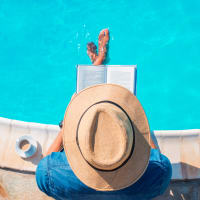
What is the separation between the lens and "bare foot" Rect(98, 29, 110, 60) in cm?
551

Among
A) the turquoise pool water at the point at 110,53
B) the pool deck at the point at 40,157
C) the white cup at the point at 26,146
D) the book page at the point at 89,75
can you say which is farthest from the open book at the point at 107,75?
the turquoise pool water at the point at 110,53

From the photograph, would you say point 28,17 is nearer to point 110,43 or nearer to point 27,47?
point 27,47

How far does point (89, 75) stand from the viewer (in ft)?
13.2

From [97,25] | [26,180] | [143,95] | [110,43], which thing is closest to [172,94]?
[143,95]

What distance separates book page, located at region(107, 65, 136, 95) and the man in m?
1.23

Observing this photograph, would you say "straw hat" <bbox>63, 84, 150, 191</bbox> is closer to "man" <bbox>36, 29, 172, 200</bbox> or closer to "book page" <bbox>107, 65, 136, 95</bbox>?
"man" <bbox>36, 29, 172, 200</bbox>

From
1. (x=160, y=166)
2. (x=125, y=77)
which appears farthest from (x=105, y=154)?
(x=125, y=77)

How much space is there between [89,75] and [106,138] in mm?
1852

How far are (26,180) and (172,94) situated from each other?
128 inches

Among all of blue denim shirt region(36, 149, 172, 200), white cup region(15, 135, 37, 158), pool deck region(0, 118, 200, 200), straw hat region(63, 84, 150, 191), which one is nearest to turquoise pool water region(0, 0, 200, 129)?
pool deck region(0, 118, 200, 200)

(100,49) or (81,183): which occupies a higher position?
(100,49)

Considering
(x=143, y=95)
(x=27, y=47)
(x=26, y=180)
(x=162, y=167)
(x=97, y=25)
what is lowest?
(x=26, y=180)

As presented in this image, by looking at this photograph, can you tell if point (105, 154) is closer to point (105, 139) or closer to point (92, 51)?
point (105, 139)

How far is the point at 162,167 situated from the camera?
2840 millimetres
